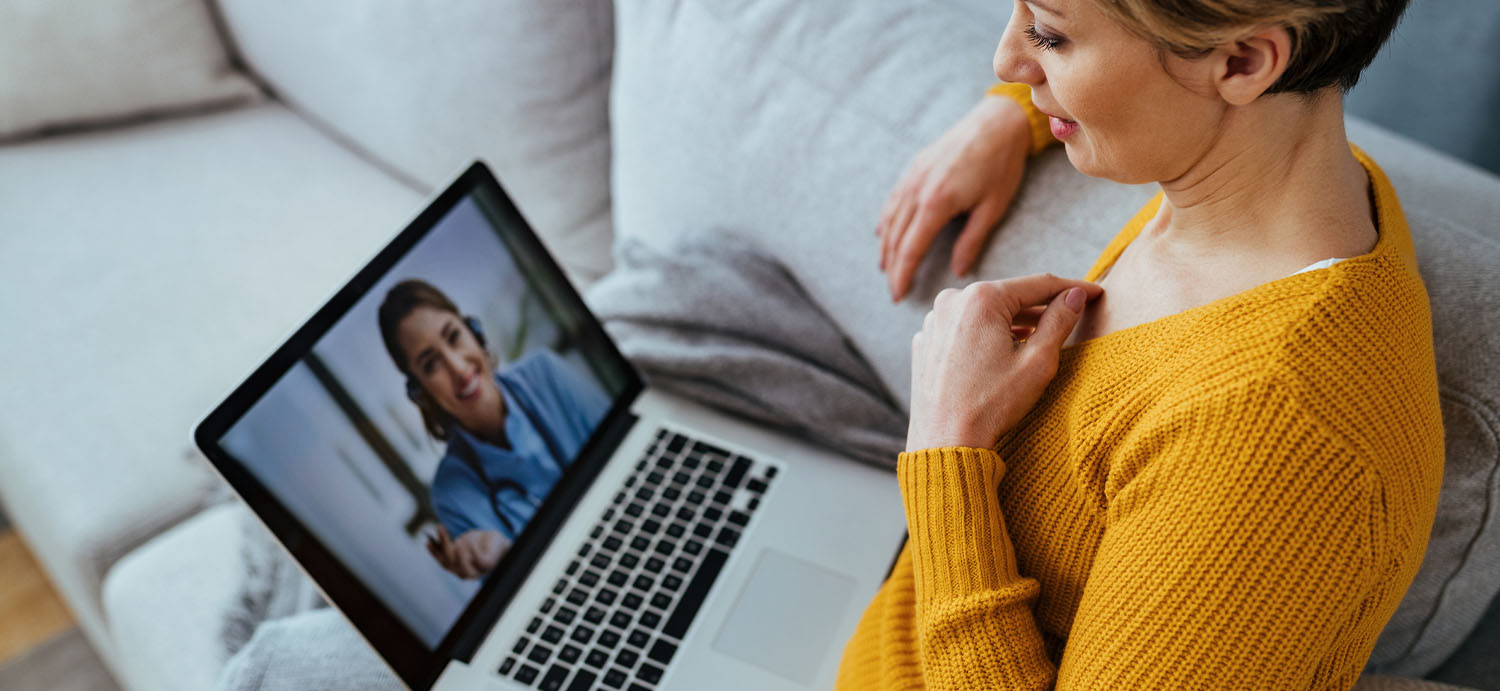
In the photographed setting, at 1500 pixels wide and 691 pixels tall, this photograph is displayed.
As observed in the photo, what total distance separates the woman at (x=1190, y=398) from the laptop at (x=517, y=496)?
Result: 0.65 feet

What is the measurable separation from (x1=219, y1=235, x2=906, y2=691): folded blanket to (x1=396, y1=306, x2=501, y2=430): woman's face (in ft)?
0.73

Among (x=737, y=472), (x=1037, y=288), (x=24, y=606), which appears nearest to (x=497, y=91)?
(x=737, y=472)

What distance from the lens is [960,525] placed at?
2.35 ft

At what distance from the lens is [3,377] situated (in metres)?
1.42

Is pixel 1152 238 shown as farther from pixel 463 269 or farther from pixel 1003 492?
pixel 463 269

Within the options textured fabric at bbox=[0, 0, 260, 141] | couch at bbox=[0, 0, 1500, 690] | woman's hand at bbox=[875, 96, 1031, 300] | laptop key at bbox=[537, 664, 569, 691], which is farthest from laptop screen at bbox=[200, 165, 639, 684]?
textured fabric at bbox=[0, 0, 260, 141]

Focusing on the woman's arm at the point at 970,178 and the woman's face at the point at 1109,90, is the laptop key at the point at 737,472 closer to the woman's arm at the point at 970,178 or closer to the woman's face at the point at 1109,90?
the woman's arm at the point at 970,178

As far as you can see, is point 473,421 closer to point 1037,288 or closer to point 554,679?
point 554,679

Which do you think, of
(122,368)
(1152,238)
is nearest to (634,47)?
(1152,238)

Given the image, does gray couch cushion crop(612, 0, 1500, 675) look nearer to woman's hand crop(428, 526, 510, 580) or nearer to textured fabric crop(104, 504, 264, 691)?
woman's hand crop(428, 526, 510, 580)

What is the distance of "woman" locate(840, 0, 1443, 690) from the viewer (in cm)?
58

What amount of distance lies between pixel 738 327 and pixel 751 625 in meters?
0.35

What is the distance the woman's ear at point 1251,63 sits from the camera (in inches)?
21.7

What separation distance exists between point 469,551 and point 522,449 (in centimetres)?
11
